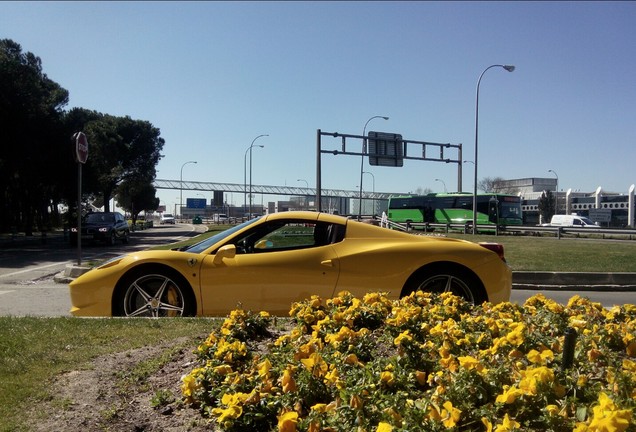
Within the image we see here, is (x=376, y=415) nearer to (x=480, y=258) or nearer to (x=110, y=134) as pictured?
(x=480, y=258)

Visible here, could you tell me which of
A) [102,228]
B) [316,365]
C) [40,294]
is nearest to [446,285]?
[316,365]

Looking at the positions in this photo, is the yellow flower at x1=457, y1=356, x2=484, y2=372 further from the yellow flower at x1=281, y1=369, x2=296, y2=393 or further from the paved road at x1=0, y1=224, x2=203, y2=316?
the paved road at x1=0, y1=224, x2=203, y2=316

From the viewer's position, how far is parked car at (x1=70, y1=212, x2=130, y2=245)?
27.2 metres

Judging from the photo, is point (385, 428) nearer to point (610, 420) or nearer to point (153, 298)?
point (610, 420)

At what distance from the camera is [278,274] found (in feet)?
19.4

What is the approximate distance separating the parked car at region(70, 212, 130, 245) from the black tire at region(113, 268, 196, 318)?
903 inches

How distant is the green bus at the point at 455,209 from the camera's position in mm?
41750

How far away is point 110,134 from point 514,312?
56.8 m

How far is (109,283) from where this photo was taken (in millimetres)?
6039

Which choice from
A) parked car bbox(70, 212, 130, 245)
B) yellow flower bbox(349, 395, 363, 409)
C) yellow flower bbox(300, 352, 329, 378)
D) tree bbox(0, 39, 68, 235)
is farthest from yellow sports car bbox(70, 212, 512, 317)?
tree bbox(0, 39, 68, 235)

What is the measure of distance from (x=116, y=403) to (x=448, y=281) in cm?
398

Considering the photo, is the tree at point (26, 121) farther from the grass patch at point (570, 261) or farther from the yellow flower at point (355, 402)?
the yellow flower at point (355, 402)

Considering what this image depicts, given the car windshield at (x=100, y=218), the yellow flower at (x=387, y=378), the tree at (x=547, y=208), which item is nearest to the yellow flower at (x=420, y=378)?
the yellow flower at (x=387, y=378)

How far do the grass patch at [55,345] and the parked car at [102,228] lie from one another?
75.7 feet
